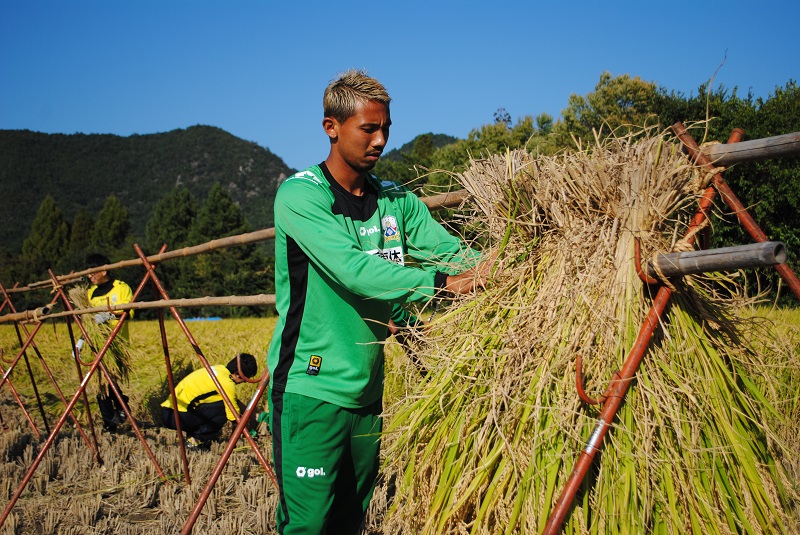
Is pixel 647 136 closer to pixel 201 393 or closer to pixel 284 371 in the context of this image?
pixel 284 371

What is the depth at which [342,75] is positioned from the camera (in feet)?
8.17

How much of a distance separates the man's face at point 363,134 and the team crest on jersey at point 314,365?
0.69 metres

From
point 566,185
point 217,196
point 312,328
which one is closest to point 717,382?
point 566,185

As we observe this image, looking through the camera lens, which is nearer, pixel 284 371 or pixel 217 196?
pixel 284 371

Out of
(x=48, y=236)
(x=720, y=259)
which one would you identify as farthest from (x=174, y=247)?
(x=720, y=259)

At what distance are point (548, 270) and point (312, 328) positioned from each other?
915mm

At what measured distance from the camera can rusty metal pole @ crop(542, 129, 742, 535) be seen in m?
1.59

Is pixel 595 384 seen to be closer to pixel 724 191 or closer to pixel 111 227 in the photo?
pixel 724 191

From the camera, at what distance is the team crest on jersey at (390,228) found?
2592mm

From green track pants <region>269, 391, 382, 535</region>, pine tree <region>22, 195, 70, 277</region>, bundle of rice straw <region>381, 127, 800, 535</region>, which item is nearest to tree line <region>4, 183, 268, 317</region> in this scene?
pine tree <region>22, 195, 70, 277</region>

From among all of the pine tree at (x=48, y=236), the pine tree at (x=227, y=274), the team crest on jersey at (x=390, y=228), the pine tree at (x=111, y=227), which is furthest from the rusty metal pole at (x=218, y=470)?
the pine tree at (x=48, y=236)

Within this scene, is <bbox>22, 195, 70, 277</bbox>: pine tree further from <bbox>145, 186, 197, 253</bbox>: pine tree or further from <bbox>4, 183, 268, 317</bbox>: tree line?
<bbox>145, 186, 197, 253</bbox>: pine tree

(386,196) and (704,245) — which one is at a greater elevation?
(386,196)

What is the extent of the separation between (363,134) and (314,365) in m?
0.83
